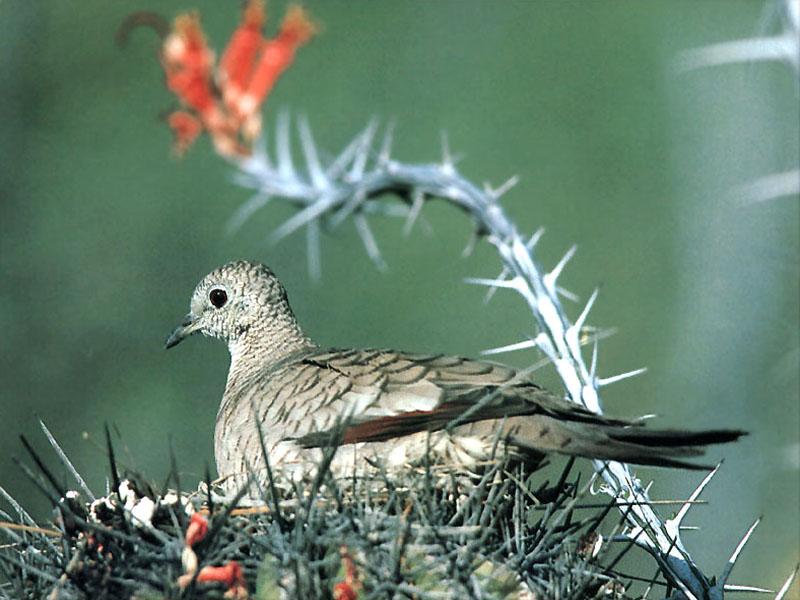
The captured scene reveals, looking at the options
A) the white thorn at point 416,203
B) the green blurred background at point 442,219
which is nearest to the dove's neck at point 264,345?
the white thorn at point 416,203

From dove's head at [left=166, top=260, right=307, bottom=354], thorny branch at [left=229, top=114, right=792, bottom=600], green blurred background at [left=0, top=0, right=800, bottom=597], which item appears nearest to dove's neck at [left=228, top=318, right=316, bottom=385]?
dove's head at [left=166, top=260, right=307, bottom=354]

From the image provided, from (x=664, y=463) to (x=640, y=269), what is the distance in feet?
42.6

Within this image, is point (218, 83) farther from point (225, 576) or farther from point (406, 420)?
point (225, 576)

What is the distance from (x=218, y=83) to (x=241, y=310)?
35.4 inches

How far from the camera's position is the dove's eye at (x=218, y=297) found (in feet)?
17.9

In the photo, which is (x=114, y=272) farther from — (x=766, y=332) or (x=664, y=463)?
(x=664, y=463)

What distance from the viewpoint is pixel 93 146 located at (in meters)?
17.8

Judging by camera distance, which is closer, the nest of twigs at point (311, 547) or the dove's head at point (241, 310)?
the nest of twigs at point (311, 547)

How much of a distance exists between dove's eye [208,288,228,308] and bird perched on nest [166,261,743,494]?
0.41 m

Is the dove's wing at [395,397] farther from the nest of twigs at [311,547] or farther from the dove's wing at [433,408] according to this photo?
the nest of twigs at [311,547]

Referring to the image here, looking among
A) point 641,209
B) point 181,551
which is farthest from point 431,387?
point 641,209

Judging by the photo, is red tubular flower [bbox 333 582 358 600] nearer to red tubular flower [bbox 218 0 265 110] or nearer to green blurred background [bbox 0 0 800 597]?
red tubular flower [bbox 218 0 265 110]

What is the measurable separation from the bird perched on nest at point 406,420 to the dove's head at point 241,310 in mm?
314

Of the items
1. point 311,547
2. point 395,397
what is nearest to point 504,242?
point 395,397
